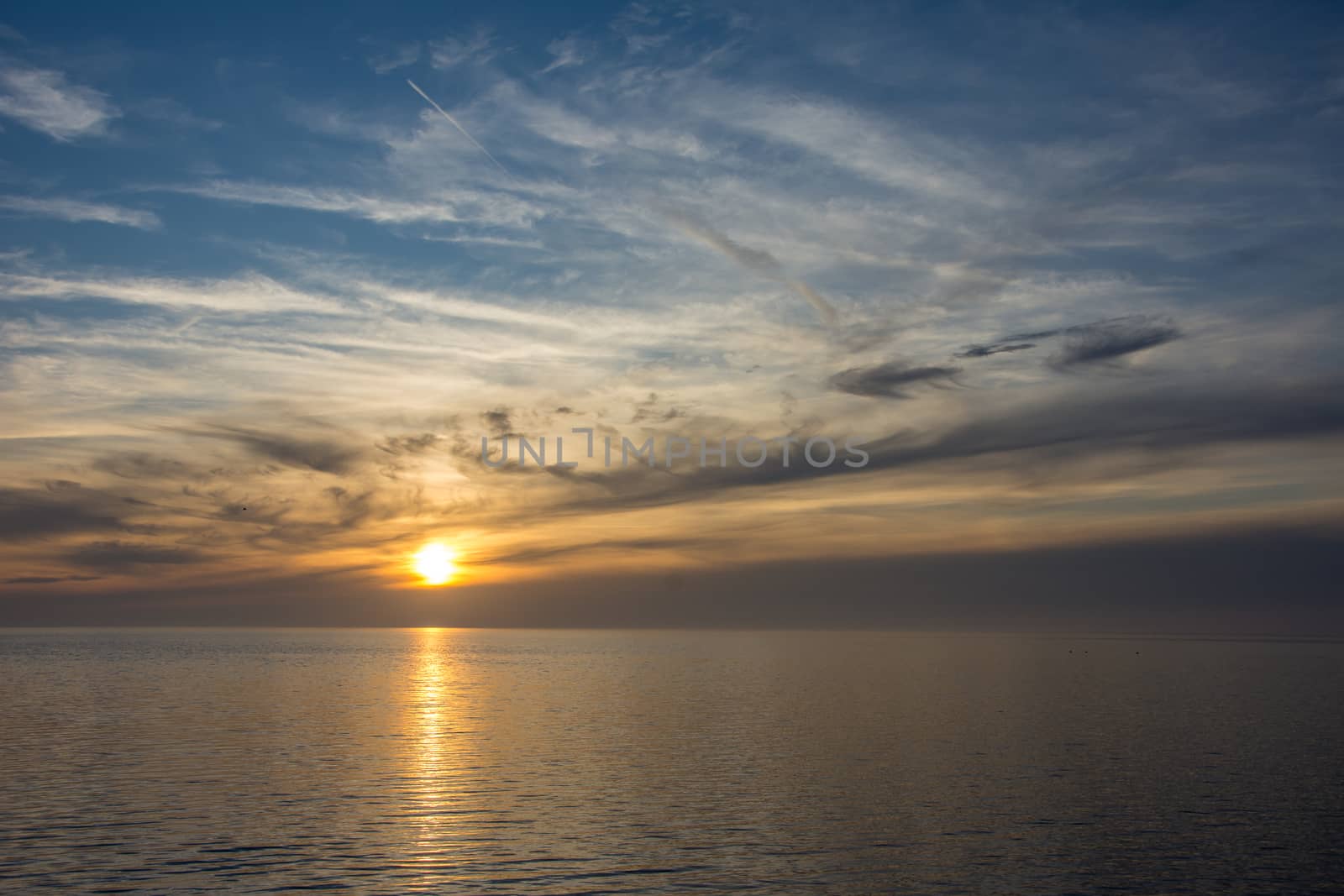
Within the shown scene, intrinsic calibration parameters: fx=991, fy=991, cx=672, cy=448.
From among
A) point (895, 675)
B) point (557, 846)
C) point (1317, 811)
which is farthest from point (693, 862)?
point (895, 675)

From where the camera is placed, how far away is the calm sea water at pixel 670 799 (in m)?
43.5

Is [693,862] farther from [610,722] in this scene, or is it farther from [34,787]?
[610,722]

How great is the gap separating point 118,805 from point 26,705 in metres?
80.0

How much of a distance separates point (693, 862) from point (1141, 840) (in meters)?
23.4

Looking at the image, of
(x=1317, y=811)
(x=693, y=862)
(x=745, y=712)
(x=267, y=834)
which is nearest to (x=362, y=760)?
(x=267, y=834)

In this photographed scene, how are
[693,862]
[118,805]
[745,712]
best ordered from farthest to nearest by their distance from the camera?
[745,712] < [118,805] < [693,862]

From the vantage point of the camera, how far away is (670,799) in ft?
196

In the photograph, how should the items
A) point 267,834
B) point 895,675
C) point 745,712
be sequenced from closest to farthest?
point 267,834, point 745,712, point 895,675

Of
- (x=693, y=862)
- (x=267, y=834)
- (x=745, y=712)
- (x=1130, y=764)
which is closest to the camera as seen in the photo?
(x=693, y=862)

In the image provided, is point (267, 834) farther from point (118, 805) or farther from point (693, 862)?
point (693, 862)

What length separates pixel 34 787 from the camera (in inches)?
Result: 2437

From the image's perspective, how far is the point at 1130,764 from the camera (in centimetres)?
7431

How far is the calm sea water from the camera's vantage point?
4350 cm

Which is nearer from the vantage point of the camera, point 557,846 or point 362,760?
point 557,846
